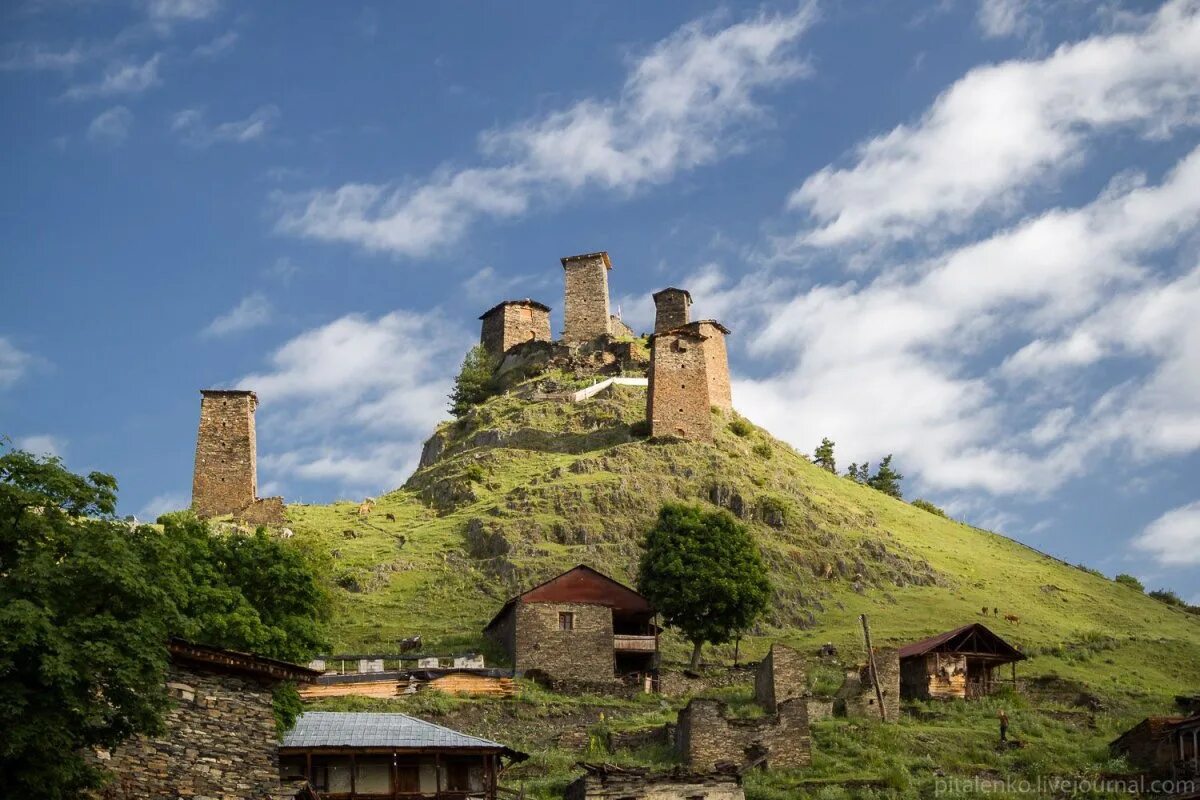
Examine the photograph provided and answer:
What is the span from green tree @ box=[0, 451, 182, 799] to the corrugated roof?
324 inches

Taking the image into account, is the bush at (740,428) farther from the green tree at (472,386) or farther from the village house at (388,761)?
the village house at (388,761)

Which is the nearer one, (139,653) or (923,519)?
(139,653)

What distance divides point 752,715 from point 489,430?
2024 inches

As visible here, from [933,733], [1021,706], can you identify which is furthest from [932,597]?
[933,733]

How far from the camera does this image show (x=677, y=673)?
5769 centimetres

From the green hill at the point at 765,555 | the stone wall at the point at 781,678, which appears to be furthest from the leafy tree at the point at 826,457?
the stone wall at the point at 781,678

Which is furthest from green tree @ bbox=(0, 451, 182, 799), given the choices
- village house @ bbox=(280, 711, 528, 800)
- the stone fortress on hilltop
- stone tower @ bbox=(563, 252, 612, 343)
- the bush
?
stone tower @ bbox=(563, 252, 612, 343)

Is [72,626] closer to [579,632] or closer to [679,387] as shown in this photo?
[579,632]

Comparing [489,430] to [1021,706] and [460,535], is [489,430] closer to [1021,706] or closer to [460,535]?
[460,535]

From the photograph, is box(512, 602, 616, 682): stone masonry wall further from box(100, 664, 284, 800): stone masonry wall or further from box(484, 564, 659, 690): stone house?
box(100, 664, 284, 800): stone masonry wall

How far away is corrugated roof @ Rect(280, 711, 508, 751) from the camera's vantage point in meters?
32.6

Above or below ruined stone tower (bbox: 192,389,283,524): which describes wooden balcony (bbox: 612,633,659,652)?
below

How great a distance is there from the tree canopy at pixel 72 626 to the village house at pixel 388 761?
698 centimetres

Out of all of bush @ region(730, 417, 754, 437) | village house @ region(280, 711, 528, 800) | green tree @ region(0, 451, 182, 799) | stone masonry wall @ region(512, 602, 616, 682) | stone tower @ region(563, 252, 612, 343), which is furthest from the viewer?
stone tower @ region(563, 252, 612, 343)
